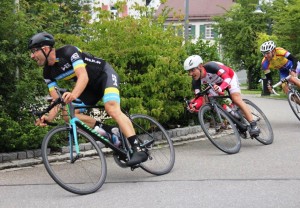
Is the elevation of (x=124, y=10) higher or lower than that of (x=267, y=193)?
higher

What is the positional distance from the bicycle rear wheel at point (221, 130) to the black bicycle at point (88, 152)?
153cm

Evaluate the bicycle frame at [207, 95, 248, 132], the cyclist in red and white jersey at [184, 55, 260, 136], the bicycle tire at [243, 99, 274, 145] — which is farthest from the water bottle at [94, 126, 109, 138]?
the bicycle tire at [243, 99, 274, 145]

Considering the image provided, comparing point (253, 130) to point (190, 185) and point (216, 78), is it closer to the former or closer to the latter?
point (216, 78)

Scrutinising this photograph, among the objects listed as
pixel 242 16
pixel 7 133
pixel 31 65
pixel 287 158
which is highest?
pixel 31 65

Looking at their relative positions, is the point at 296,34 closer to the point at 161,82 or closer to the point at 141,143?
the point at 161,82

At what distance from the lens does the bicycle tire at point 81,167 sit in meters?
6.24

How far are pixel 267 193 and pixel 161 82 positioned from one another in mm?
4202

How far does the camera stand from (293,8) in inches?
1009

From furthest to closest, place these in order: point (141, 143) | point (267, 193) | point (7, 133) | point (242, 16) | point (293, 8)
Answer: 1. point (242, 16)
2. point (293, 8)
3. point (7, 133)
4. point (141, 143)
5. point (267, 193)

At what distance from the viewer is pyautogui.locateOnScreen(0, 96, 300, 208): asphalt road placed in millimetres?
5938

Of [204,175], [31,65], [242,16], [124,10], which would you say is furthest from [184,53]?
[242,16]

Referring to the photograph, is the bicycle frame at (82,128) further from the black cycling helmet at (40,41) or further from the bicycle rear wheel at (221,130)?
A: the bicycle rear wheel at (221,130)

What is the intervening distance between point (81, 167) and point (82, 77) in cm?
116

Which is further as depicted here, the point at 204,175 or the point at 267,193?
the point at 204,175
